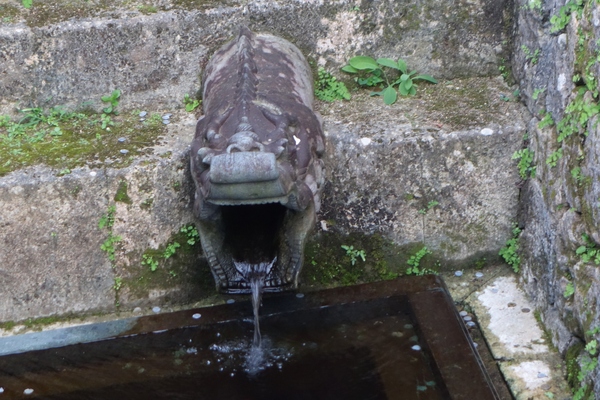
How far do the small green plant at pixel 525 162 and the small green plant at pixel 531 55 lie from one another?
20.3 inches

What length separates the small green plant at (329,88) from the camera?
4.92 metres

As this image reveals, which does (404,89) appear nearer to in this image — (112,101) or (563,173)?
(563,173)

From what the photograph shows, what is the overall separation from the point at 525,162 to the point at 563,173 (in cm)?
57

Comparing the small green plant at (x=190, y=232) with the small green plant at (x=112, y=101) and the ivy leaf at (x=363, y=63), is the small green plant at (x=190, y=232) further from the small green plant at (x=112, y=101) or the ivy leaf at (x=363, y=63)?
the ivy leaf at (x=363, y=63)

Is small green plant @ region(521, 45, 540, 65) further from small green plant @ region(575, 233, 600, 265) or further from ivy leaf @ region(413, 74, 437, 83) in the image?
small green plant @ region(575, 233, 600, 265)

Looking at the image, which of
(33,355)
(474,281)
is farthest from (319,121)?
(33,355)

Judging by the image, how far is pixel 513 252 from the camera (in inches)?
182

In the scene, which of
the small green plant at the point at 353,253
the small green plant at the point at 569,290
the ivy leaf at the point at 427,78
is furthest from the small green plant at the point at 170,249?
the small green plant at the point at 569,290

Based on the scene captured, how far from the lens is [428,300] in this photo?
14.1ft

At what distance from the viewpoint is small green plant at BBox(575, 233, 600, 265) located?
11.6 ft

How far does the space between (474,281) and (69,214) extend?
2.44 meters

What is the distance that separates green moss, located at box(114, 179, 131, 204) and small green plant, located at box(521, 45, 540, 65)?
8.05 feet

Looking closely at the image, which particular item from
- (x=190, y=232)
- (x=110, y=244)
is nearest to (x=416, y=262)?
(x=190, y=232)

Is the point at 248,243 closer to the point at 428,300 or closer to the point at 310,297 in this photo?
the point at 310,297
